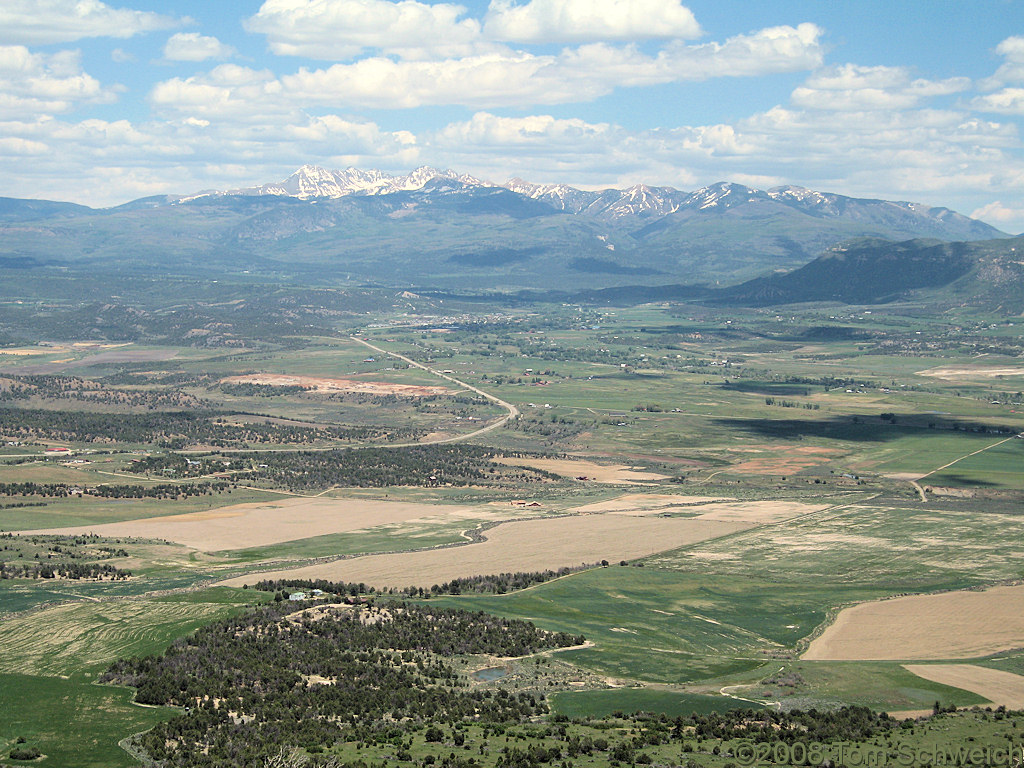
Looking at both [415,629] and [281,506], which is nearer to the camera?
[415,629]

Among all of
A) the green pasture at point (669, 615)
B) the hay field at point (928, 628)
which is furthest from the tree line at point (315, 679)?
the hay field at point (928, 628)

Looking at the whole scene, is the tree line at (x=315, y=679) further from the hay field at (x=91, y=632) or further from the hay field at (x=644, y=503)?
the hay field at (x=644, y=503)

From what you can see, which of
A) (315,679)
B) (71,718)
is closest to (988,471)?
(315,679)

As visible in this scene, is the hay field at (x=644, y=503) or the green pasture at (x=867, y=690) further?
the hay field at (x=644, y=503)

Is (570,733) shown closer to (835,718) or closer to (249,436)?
(835,718)

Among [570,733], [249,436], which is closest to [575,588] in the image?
[570,733]

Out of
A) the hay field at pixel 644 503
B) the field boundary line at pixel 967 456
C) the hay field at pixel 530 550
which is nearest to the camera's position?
the hay field at pixel 530 550

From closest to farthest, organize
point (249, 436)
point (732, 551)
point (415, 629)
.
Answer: point (415, 629), point (732, 551), point (249, 436)
